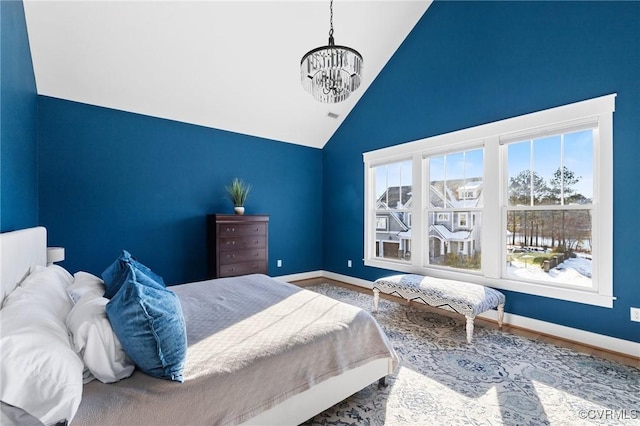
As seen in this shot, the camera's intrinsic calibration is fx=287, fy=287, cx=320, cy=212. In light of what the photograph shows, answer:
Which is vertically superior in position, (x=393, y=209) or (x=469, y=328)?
(x=393, y=209)

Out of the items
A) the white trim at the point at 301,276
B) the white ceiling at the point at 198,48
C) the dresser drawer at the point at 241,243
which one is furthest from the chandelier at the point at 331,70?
the white trim at the point at 301,276

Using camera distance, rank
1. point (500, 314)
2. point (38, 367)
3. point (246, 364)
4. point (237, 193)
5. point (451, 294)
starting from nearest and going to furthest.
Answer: point (38, 367) < point (246, 364) < point (451, 294) < point (500, 314) < point (237, 193)

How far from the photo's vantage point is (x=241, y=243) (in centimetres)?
418

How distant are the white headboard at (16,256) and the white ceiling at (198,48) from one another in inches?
84.3

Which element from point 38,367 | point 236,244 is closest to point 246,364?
point 38,367

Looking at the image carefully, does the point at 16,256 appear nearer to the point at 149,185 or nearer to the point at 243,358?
the point at 243,358

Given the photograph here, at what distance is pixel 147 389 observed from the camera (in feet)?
3.64

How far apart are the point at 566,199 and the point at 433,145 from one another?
154 centimetres

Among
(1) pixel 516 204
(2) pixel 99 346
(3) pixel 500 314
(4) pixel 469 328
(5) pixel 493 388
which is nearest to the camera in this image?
(2) pixel 99 346

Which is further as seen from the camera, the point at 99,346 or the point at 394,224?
the point at 394,224

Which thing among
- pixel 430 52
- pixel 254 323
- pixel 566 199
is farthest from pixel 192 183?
pixel 566 199

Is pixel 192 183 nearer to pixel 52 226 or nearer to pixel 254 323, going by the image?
pixel 52 226

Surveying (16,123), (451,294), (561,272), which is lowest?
(451,294)

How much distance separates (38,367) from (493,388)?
96.4 inches
